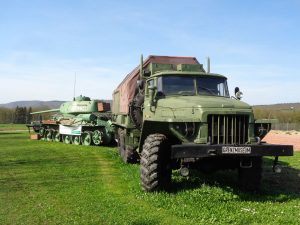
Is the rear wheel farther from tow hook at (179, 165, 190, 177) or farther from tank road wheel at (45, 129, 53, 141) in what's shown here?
tow hook at (179, 165, 190, 177)

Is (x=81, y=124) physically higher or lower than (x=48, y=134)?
higher

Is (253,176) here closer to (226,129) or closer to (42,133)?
(226,129)

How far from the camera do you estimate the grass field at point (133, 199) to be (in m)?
7.24

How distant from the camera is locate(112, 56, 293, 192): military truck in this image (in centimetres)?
833

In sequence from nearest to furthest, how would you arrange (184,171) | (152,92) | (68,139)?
(184,171) → (152,92) → (68,139)

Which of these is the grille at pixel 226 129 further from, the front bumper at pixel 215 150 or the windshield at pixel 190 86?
the windshield at pixel 190 86

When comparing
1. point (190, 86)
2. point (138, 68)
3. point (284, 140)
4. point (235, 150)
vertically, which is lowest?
point (284, 140)

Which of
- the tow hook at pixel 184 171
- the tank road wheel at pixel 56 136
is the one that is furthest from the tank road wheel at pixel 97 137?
the tow hook at pixel 184 171

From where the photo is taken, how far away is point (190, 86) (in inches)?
404

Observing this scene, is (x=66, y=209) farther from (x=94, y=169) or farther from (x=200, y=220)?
(x=94, y=169)

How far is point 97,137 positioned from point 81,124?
1511mm

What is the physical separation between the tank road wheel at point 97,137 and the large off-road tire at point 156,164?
578 inches

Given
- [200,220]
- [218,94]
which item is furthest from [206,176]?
[200,220]

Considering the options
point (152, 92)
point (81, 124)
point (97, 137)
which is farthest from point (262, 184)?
point (81, 124)
